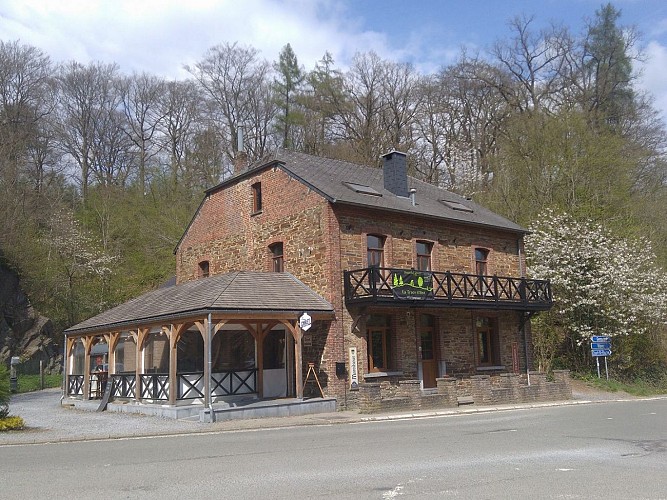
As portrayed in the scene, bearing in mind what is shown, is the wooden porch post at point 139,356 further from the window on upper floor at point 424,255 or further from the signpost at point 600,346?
the signpost at point 600,346

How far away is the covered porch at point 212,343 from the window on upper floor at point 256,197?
12.0ft

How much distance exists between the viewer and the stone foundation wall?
1781 centimetres

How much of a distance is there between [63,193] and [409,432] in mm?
32094

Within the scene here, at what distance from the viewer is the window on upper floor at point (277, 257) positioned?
22644 mm

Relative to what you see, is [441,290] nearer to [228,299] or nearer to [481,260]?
[481,260]

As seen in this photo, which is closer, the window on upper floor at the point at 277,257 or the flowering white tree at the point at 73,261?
the window on upper floor at the point at 277,257

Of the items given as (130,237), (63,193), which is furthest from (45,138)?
(130,237)

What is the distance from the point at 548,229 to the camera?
30.4 metres

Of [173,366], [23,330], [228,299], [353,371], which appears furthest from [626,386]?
[23,330]

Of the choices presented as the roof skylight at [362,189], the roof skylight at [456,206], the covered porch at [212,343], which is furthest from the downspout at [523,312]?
the covered porch at [212,343]

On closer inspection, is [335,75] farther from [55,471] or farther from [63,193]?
[55,471]

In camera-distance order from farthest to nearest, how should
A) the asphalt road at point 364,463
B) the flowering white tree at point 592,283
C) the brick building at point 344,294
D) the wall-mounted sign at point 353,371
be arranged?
the flowering white tree at point 592,283 < the wall-mounted sign at point 353,371 < the brick building at point 344,294 < the asphalt road at point 364,463

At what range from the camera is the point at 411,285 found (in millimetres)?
19766

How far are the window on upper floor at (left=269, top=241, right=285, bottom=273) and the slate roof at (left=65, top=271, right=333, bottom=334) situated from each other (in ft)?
4.04
